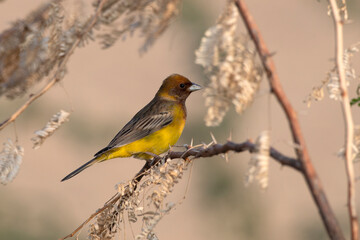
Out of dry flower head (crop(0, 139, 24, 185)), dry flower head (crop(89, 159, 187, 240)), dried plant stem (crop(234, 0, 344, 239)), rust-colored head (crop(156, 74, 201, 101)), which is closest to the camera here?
dried plant stem (crop(234, 0, 344, 239))

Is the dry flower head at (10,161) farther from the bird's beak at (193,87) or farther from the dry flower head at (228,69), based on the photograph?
the bird's beak at (193,87)

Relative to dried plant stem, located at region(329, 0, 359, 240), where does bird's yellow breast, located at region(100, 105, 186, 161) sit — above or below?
above

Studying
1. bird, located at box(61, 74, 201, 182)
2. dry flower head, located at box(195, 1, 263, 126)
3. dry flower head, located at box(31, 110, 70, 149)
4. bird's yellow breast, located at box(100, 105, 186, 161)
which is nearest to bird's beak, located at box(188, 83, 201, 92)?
bird, located at box(61, 74, 201, 182)

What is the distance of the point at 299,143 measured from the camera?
1.26 meters

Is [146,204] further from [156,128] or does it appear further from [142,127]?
[142,127]

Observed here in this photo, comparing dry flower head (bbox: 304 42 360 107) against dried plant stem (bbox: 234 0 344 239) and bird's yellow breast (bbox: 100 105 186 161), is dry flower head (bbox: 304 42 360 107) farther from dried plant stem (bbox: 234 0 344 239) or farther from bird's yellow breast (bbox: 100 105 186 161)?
bird's yellow breast (bbox: 100 105 186 161)

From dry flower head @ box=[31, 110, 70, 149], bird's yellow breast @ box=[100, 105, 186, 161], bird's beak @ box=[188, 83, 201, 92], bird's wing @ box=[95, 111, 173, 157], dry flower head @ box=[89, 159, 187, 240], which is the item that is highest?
bird's beak @ box=[188, 83, 201, 92]

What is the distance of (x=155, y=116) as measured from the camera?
5.37m

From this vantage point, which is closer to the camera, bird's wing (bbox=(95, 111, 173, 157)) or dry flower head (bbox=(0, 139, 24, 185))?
dry flower head (bbox=(0, 139, 24, 185))

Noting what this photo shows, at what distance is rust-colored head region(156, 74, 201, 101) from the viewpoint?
554 cm

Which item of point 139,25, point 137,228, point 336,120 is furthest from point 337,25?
point 336,120

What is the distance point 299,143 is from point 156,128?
3.99 metres

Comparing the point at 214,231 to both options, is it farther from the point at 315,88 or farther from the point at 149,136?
the point at 315,88

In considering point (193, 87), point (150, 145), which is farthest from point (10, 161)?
point (193, 87)
